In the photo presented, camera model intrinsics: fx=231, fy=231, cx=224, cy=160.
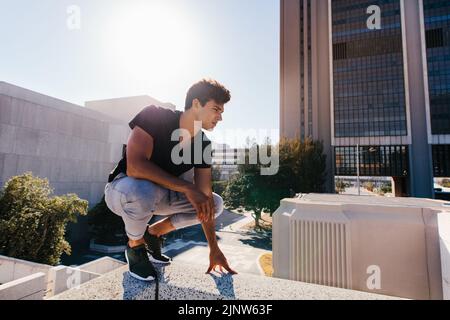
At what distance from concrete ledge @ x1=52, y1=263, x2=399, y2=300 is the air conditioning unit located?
5876 mm

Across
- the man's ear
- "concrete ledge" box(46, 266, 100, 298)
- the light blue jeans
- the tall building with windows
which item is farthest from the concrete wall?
the tall building with windows

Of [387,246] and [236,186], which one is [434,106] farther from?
[387,246]

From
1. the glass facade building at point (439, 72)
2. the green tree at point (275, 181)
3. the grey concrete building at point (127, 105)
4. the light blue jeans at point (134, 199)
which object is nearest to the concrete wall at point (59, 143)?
the grey concrete building at point (127, 105)

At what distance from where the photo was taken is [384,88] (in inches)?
1538

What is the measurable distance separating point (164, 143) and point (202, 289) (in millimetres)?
1088

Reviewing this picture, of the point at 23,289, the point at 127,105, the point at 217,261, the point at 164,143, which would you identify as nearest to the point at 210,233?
the point at 217,261

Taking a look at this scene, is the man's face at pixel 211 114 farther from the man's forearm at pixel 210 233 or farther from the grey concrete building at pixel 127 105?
the grey concrete building at pixel 127 105

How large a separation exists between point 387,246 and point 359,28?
47916 mm

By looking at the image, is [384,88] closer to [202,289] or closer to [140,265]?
[202,289]

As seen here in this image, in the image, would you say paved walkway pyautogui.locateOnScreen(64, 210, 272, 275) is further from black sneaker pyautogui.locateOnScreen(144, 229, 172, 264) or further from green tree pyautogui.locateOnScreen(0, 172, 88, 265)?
black sneaker pyautogui.locateOnScreen(144, 229, 172, 264)

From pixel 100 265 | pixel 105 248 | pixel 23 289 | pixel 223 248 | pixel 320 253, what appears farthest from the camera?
pixel 223 248
